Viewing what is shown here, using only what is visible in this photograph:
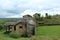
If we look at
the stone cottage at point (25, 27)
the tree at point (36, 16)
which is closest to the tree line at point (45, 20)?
the tree at point (36, 16)

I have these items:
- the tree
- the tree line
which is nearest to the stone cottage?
the tree line

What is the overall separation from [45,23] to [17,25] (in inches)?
484

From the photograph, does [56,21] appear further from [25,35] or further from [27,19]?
[25,35]

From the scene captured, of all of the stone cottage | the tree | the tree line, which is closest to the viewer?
the stone cottage

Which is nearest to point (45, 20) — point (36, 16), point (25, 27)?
point (36, 16)

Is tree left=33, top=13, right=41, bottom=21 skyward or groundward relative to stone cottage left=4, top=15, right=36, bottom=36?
skyward

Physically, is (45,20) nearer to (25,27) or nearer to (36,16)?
(36,16)

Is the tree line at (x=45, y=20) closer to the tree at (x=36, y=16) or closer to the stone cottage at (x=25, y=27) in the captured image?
the tree at (x=36, y=16)

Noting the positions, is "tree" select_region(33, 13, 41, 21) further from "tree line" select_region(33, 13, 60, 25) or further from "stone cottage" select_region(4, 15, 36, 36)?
"stone cottage" select_region(4, 15, 36, 36)

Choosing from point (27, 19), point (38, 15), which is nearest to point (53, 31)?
point (27, 19)

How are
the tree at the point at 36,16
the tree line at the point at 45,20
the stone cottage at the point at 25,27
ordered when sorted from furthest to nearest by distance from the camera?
1. the tree at the point at 36,16
2. the tree line at the point at 45,20
3. the stone cottage at the point at 25,27

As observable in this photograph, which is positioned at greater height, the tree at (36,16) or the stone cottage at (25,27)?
→ the tree at (36,16)

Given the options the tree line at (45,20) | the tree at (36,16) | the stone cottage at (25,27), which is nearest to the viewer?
the stone cottage at (25,27)

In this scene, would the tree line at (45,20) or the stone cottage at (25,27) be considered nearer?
the stone cottage at (25,27)
